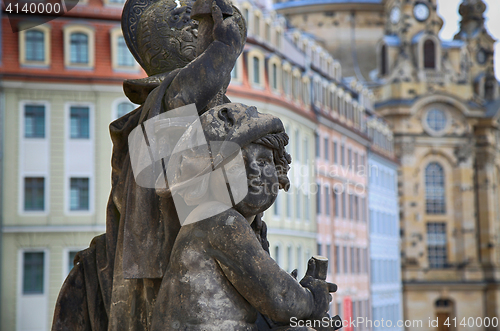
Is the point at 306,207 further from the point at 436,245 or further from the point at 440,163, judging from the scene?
the point at 440,163

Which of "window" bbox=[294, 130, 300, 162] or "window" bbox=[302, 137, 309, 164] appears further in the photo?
"window" bbox=[302, 137, 309, 164]

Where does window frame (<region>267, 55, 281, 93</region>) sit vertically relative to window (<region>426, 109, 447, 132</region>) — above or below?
below

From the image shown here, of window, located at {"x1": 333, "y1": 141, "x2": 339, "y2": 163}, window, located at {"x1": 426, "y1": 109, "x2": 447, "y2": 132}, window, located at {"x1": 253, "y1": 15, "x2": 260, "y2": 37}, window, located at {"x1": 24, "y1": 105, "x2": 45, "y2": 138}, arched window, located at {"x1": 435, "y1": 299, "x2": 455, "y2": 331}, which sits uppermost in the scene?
window, located at {"x1": 426, "y1": 109, "x2": 447, "y2": 132}

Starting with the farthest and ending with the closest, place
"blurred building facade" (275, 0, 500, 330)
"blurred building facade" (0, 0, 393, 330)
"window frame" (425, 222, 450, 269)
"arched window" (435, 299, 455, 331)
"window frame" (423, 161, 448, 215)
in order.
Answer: "window frame" (423, 161, 448, 215) < "window frame" (425, 222, 450, 269) < "blurred building facade" (275, 0, 500, 330) < "arched window" (435, 299, 455, 331) < "blurred building facade" (0, 0, 393, 330)

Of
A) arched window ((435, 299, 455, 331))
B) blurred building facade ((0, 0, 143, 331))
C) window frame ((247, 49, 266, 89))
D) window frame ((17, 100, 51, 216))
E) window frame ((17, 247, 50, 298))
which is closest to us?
window frame ((17, 247, 50, 298))

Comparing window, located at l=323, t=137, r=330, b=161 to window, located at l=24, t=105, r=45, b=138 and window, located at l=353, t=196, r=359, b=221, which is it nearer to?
window, located at l=353, t=196, r=359, b=221

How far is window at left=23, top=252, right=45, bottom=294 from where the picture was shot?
24234mm

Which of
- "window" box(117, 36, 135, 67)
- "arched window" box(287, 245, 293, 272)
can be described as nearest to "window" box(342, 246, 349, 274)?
"arched window" box(287, 245, 293, 272)

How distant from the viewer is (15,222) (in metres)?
25.2

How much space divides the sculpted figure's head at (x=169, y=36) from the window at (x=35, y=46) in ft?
77.9

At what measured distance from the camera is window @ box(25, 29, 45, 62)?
26359 mm

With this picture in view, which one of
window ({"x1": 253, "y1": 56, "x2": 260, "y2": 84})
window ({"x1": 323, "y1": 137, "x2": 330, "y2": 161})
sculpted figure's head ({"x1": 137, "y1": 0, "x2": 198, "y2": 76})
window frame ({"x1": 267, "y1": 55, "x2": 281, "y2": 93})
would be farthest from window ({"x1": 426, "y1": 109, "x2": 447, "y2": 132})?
sculpted figure's head ({"x1": 137, "y1": 0, "x2": 198, "y2": 76})

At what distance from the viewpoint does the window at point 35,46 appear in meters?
26.4

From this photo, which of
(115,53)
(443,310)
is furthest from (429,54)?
(115,53)
